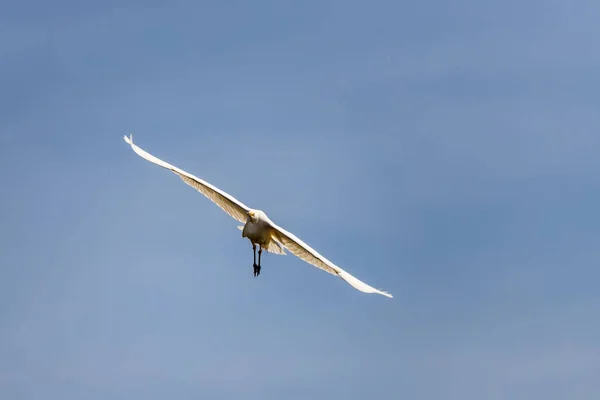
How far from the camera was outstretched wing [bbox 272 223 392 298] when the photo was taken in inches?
2621

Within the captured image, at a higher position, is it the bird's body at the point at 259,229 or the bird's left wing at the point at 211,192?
the bird's left wing at the point at 211,192

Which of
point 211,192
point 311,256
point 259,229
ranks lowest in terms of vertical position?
point 311,256

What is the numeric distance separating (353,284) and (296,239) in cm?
694

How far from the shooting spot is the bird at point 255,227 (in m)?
72.2

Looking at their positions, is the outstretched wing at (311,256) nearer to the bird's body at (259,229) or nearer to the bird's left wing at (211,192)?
the bird's body at (259,229)

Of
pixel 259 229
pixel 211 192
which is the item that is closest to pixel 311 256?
pixel 259 229

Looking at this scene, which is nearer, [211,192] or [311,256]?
[311,256]

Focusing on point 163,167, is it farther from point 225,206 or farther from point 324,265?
point 324,265

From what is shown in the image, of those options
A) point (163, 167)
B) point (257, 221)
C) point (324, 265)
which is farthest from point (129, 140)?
point (324, 265)

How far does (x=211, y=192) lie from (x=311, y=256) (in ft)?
31.6

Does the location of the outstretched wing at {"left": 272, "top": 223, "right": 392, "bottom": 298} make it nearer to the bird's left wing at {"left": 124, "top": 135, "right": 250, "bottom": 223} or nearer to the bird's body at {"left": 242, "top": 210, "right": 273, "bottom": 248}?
the bird's body at {"left": 242, "top": 210, "right": 273, "bottom": 248}

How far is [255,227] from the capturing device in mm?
74500

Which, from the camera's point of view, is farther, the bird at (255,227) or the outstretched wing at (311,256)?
the bird at (255,227)

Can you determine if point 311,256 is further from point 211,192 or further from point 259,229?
point 211,192
